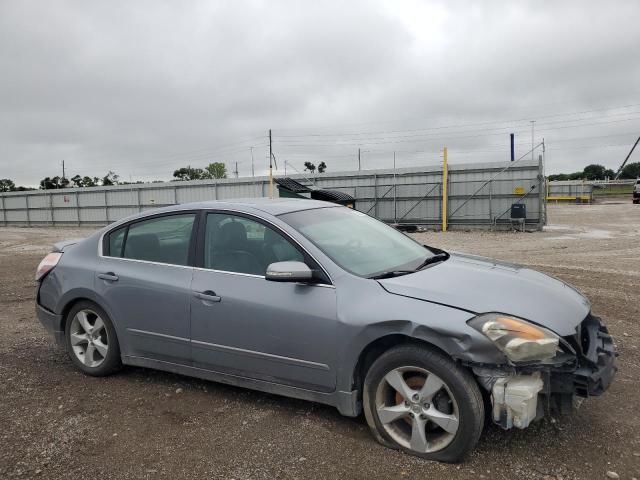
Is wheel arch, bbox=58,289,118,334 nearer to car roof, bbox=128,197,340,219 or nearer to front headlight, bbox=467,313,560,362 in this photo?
car roof, bbox=128,197,340,219

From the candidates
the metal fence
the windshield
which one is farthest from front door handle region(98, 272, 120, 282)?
the metal fence

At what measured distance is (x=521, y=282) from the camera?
3.36 metres

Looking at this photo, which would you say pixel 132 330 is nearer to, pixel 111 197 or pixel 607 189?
pixel 111 197

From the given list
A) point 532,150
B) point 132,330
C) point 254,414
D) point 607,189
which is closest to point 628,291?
point 254,414

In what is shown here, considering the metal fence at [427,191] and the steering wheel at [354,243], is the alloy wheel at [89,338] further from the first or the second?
the metal fence at [427,191]

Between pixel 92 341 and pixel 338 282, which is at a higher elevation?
pixel 338 282

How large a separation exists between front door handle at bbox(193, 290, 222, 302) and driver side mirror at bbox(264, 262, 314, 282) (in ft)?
1.83

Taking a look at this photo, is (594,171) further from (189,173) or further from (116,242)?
(116,242)

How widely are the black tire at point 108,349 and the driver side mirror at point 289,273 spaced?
179cm

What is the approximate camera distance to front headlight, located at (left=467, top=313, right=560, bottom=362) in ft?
8.83

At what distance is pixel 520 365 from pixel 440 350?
1.37 ft

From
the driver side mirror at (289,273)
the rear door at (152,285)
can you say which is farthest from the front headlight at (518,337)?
the rear door at (152,285)

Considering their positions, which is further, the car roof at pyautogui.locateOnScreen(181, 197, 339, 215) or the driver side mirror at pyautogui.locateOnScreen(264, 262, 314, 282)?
the car roof at pyautogui.locateOnScreen(181, 197, 339, 215)

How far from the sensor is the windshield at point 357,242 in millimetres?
3473
